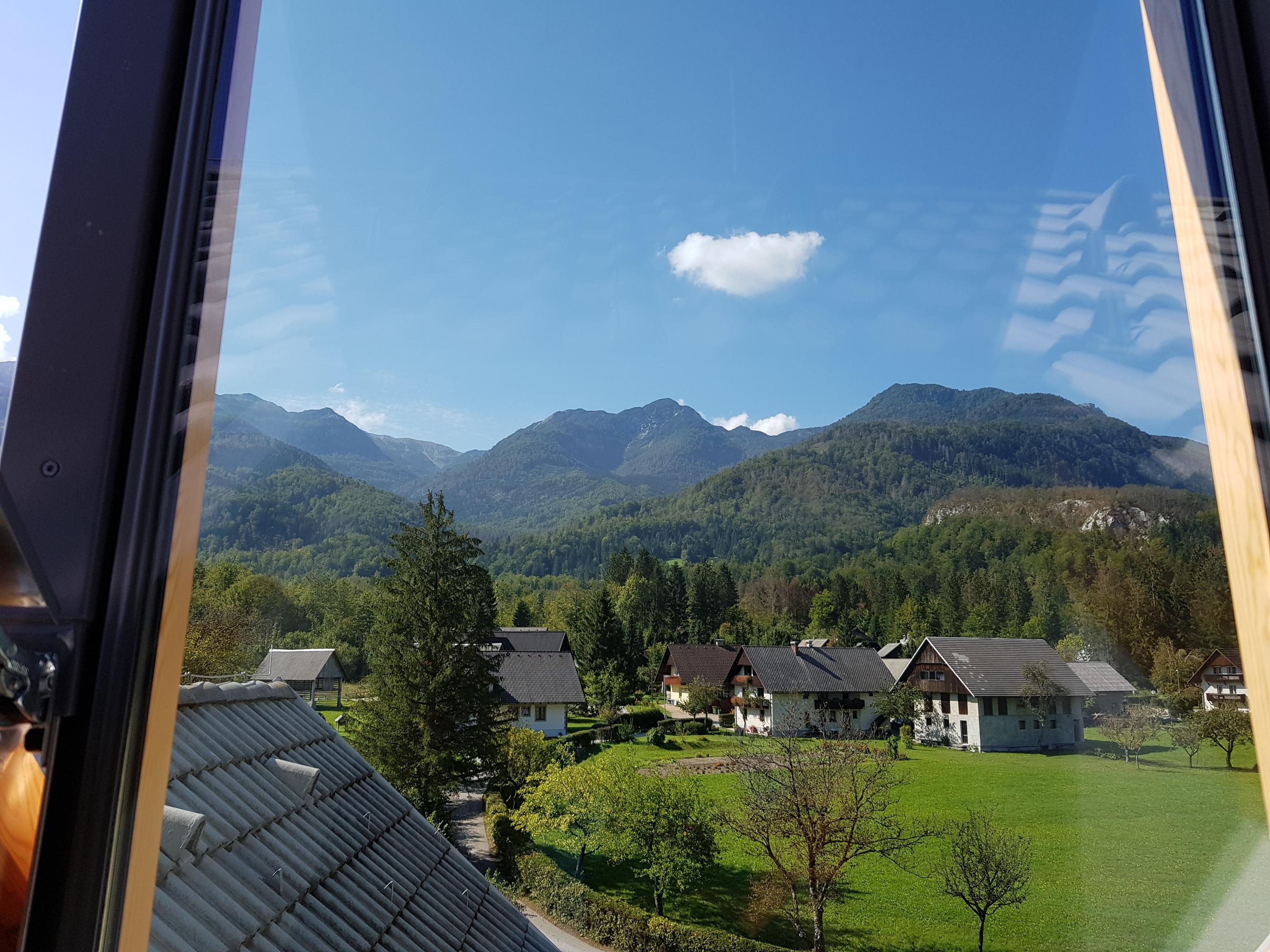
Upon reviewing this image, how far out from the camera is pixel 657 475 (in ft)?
7.58

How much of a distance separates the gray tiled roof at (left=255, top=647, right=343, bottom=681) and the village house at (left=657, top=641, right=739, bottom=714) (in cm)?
123

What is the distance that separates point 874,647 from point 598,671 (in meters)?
0.74

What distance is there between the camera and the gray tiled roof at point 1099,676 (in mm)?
1065

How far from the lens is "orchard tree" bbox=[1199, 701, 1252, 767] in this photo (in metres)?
0.64

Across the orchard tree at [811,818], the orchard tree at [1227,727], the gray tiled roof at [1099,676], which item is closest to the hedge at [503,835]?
the orchard tree at [811,818]

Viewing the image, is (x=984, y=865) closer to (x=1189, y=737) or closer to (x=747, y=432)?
(x=747, y=432)

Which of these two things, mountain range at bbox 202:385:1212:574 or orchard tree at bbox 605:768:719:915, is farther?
orchard tree at bbox 605:768:719:915

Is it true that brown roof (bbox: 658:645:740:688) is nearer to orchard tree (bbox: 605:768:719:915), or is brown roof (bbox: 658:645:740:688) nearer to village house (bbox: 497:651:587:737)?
village house (bbox: 497:651:587:737)

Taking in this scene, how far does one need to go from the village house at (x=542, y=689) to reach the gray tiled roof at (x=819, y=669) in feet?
1.95

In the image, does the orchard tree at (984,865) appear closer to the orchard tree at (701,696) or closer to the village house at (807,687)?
the village house at (807,687)

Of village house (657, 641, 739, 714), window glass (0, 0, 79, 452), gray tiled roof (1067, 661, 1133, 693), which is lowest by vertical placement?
village house (657, 641, 739, 714)

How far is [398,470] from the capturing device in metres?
1.29

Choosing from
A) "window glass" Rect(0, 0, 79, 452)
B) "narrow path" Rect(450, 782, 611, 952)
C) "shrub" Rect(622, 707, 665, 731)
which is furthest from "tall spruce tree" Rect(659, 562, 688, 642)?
"window glass" Rect(0, 0, 79, 452)

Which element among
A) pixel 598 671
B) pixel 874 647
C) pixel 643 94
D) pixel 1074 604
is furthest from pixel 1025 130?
pixel 598 671
